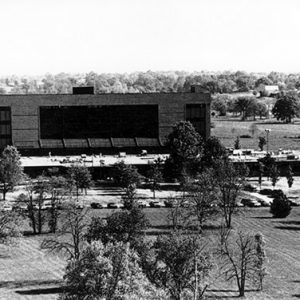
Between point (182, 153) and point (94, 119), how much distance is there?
31102 mm

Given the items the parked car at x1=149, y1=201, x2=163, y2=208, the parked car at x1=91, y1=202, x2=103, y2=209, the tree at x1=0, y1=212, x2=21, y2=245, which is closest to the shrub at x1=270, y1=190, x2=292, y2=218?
the parked car at x1=149, y1=201, x2=163, y2=208

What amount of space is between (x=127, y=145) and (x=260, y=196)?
36.9 metres

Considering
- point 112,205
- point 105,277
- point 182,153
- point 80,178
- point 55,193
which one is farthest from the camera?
point 182,153

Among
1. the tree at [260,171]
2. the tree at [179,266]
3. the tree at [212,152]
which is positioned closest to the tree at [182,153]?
the tree at [212,152]

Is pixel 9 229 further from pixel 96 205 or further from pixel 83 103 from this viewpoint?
pixel 83 103

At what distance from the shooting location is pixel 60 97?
126m

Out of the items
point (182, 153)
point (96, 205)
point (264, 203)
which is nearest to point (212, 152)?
point (182, 153)

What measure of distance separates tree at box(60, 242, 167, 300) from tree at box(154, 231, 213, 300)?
6.49 metres

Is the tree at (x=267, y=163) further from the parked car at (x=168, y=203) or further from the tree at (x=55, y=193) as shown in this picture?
the tree at (x=55, y=193)

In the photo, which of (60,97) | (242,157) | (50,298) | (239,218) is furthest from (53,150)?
(50,298)

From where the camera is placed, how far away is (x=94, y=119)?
418 ft

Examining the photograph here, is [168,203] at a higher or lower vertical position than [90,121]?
lower

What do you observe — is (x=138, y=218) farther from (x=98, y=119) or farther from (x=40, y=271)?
(x=98, y=119)

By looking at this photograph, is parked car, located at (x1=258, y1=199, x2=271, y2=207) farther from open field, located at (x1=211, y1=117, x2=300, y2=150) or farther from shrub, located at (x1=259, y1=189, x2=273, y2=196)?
open field, located at (x1=211, y1=117, x2=300, y2=150)
